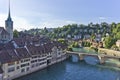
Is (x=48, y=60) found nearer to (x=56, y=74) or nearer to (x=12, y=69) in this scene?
(x=56, y=74)

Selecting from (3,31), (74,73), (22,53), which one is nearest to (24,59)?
(22,53)

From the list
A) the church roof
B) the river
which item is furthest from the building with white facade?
the church roof

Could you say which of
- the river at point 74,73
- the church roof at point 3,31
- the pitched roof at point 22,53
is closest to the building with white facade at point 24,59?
the pitched roof at point 22,53

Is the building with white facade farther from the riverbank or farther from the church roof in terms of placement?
the church roof

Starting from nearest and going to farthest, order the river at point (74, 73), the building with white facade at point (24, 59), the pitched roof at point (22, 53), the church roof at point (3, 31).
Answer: the building with white facade at point (24, 59), the pitched roof at point (22, 53), the river at point (74, 73), the church roof at point (3, 31)

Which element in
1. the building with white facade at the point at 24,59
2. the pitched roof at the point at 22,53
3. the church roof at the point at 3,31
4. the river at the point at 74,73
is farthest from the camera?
the church roof at the point at 3,31

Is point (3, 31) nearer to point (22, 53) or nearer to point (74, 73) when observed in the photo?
point (22, 53)

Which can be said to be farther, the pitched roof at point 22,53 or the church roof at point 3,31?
the church roof at point 3,31

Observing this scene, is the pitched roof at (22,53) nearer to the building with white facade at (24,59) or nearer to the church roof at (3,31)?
the building with white facade at (24,59)
